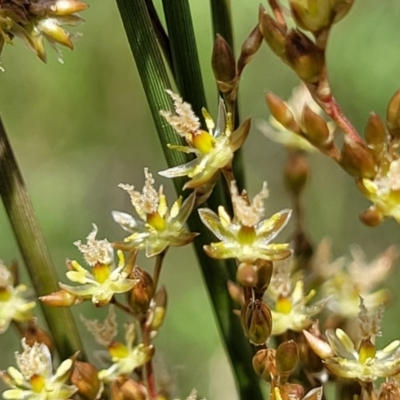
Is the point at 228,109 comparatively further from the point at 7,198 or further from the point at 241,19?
the point at 241,19

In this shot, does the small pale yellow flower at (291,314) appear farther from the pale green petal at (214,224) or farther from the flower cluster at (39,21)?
the flower cluster at (39,21)

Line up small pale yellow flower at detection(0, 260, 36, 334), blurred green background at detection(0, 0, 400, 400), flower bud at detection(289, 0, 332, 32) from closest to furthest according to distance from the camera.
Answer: flower bud at detection(289, 0, 332, 32) < small pale yellow flower at detection(0, 260, 36, 334) < blurred green background at detection(0, 0, 400, 400)

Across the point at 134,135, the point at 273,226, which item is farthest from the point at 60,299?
the point at 134,135

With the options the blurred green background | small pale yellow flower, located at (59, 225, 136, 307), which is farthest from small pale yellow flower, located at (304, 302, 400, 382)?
the blurred green background

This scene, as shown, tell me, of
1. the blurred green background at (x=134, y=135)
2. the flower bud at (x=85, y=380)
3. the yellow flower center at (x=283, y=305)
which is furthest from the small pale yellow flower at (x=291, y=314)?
the blurred green background at (x=134, y=135)

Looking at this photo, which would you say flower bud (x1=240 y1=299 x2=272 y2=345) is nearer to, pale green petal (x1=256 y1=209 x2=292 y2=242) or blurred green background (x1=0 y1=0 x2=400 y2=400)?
pale green petal (x1=256 y1=209 x2=292 y2=242)

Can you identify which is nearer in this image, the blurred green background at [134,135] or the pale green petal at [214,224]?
the pale green petal at [214,224]

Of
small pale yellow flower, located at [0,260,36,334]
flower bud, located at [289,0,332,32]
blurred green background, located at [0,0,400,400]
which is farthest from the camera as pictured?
blurred green background, located at [0,0,400,400]
